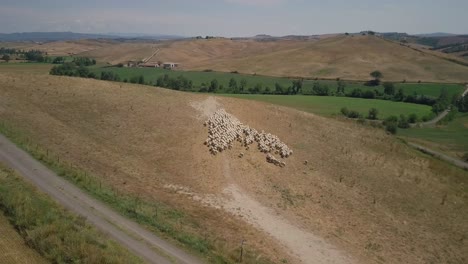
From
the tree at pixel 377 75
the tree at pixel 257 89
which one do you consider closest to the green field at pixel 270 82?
the tree at pixel 257 89

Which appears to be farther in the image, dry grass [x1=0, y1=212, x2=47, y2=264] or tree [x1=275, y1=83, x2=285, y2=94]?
tree [x1=275, y1=83, x2=285, y2=94]

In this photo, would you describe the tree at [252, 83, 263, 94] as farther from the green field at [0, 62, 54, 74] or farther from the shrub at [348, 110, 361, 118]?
the green field at [0, 62, 54, 74]

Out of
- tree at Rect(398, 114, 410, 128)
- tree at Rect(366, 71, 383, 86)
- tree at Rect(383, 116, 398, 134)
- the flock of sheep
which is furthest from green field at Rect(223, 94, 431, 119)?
the flock of sheep

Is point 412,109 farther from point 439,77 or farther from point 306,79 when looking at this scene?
point 439,77

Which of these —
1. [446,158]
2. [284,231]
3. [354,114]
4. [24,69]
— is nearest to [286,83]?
[354,114]

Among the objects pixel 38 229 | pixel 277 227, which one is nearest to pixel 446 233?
pixel 277 227

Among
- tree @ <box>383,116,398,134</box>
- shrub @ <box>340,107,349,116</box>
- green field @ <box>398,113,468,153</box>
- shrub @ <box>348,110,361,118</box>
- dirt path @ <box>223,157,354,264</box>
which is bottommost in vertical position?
green field @ <box>398,113,468,153</box>

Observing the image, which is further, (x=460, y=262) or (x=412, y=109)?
(x=412, y=109)
